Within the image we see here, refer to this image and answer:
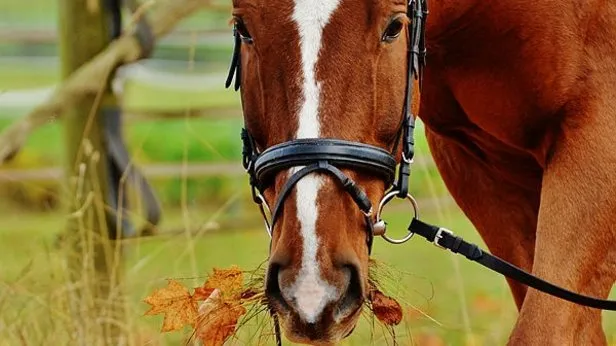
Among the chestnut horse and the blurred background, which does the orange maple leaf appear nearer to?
the blurred background

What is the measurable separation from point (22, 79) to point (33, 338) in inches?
267

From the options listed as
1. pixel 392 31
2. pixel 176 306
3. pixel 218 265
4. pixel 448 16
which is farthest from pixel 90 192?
pixel 218 265

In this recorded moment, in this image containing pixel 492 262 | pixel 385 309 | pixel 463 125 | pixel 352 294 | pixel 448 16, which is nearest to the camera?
pixel 352 294

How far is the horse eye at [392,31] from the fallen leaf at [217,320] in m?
0.71

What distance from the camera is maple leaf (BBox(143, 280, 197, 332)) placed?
125 inches

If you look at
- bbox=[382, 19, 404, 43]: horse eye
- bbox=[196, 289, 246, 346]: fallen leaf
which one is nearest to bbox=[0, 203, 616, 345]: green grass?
bbox=[196, 289, 246, 346]: fallen leaf

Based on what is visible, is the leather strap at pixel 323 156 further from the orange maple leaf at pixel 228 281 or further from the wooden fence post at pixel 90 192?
the wooden fence post at pixel 90 192

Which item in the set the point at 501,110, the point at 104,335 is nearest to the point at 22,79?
the point at 104,335

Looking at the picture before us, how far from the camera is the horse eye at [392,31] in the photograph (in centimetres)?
265

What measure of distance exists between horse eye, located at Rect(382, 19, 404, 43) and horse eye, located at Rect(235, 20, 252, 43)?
0.90ft

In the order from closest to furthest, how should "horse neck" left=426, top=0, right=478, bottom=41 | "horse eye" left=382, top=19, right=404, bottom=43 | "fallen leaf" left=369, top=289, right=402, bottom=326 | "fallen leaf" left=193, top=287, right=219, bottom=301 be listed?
"horse eye" left=382, top=19, right=404, bottom=43, "fallen leaf" left=369, top=289, right=402, bottom=326, "fallen leaf" left=193, top=287, right=219, bottom=301, "horse neck" left=426, top=0, right=478, bottom=41

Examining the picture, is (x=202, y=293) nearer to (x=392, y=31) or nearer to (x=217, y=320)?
(x=217, y=320)

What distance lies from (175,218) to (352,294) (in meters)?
6.07

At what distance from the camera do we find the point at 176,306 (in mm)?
3191
